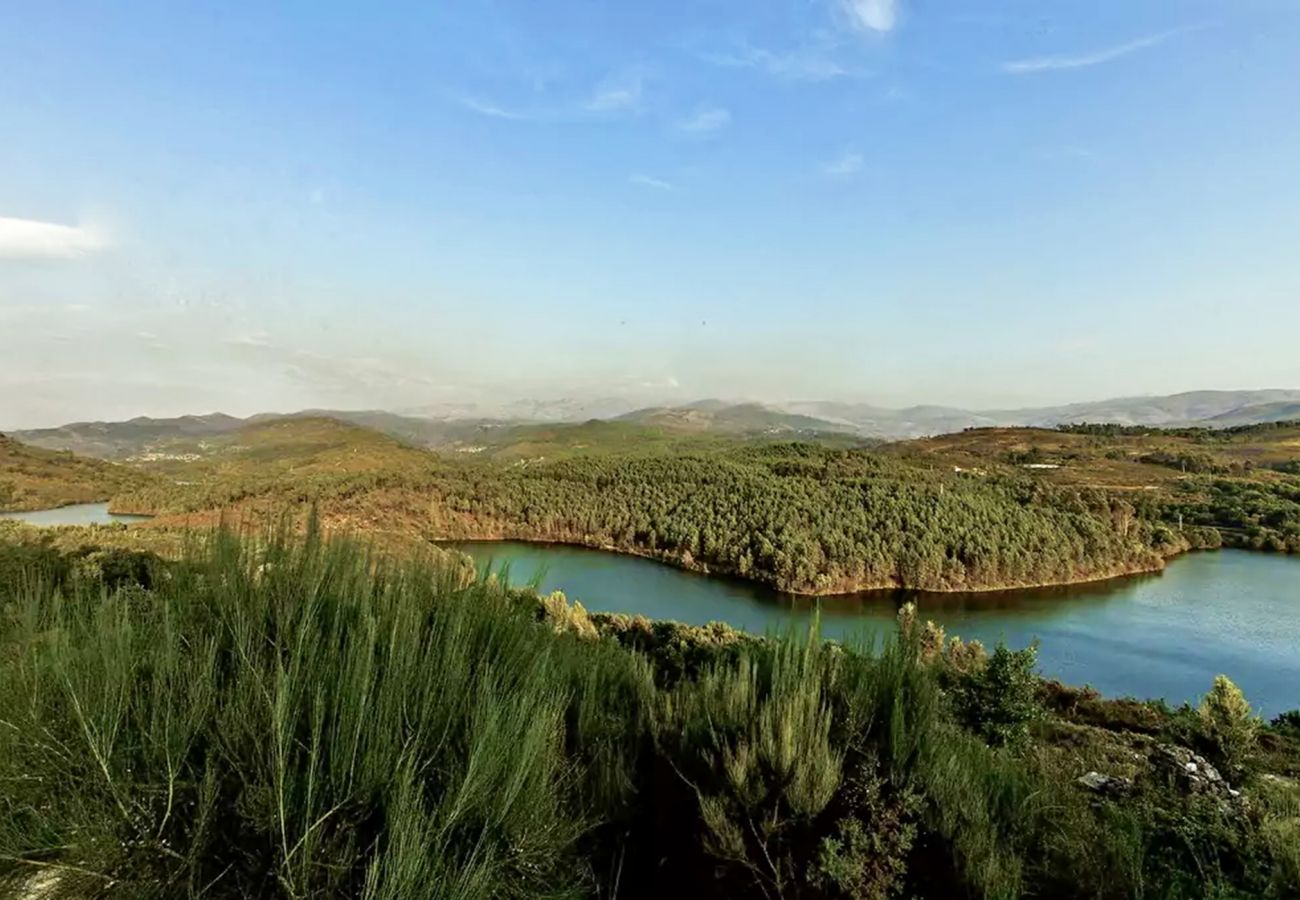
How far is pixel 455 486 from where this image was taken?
244 feet

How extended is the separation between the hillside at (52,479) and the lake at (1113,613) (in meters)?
68.3

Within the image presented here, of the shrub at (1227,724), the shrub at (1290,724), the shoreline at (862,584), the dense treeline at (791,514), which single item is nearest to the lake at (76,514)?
the dense treeline at (791,514)

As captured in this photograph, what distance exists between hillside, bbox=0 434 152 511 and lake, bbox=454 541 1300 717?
68.3 metres

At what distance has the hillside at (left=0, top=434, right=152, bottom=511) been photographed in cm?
8150

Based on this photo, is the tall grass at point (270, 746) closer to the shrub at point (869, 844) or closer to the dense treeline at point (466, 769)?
the dense treeline at point (466, 769)

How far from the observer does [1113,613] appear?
40438 mm

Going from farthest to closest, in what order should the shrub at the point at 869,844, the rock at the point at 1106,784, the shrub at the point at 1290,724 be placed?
the shrub at the point at 1290,724
the rock at the point at 1106,784
the shrub at the point at 869,844

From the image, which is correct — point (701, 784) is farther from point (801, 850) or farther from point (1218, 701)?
point (1218, 701)

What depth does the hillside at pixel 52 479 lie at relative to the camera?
81500 mm

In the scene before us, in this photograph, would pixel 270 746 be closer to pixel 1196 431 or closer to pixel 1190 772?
pixel 1190 772

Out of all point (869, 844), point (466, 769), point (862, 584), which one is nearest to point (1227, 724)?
point (869, 844)

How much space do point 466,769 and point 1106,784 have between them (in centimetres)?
779

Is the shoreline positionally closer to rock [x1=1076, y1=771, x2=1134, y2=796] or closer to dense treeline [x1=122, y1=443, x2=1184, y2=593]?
dense treeline [x1=122, y1=443, x2=1184, y2=593]

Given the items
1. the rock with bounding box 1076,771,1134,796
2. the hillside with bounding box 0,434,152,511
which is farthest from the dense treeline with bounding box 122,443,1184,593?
the rock with bounding box 1076,771,1134,796
